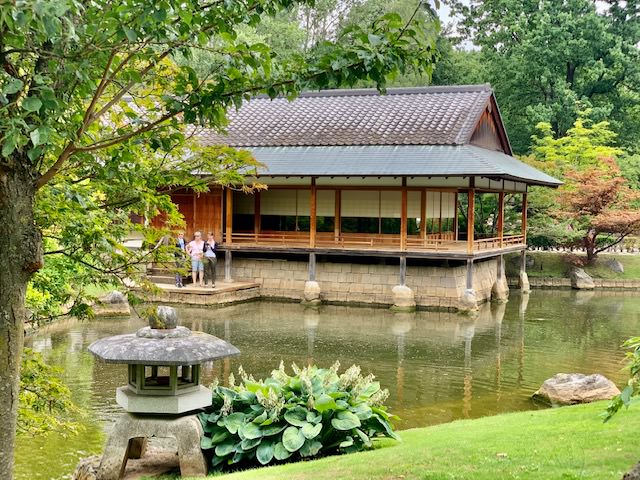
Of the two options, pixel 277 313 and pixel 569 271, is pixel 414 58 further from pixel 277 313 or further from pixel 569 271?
pixel 569 271

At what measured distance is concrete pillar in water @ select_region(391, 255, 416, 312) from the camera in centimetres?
2009

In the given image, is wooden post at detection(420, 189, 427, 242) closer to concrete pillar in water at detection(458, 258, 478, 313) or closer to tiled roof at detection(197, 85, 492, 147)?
tiled roof at detection(197, 85, 492, 147)

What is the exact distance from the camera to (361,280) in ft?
69.3

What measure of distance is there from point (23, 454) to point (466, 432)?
16.1ft

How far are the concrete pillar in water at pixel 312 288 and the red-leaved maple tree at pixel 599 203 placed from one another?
11.0 meters

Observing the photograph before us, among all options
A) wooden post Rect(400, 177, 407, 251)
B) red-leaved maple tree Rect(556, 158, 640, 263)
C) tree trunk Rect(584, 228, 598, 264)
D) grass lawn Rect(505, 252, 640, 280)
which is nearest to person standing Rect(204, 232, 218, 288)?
wooden post Rect(400, 177, 407, 251)

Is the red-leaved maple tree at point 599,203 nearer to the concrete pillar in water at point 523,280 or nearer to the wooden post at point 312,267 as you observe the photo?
the concrete pillar in water at point 523,280

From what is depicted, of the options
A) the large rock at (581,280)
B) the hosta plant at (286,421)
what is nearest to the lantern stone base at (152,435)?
the hosta plant at (286,421)

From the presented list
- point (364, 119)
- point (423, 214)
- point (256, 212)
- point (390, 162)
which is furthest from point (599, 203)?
point (256, 212)

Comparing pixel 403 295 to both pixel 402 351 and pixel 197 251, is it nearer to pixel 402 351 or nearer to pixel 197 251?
pixel 402 351

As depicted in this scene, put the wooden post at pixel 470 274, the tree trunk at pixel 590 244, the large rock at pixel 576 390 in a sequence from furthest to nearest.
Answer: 1. the tree trunk at pixel 590 244
2. the wooden post at pixel 470 274
3. the large rock at pixel 576 390

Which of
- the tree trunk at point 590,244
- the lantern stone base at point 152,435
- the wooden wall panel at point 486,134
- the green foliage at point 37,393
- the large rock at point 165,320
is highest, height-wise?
the wooden wall panel at point 486,134

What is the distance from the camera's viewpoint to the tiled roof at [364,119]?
72.0ft

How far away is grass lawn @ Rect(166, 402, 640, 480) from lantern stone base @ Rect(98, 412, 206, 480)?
58 centimetres
